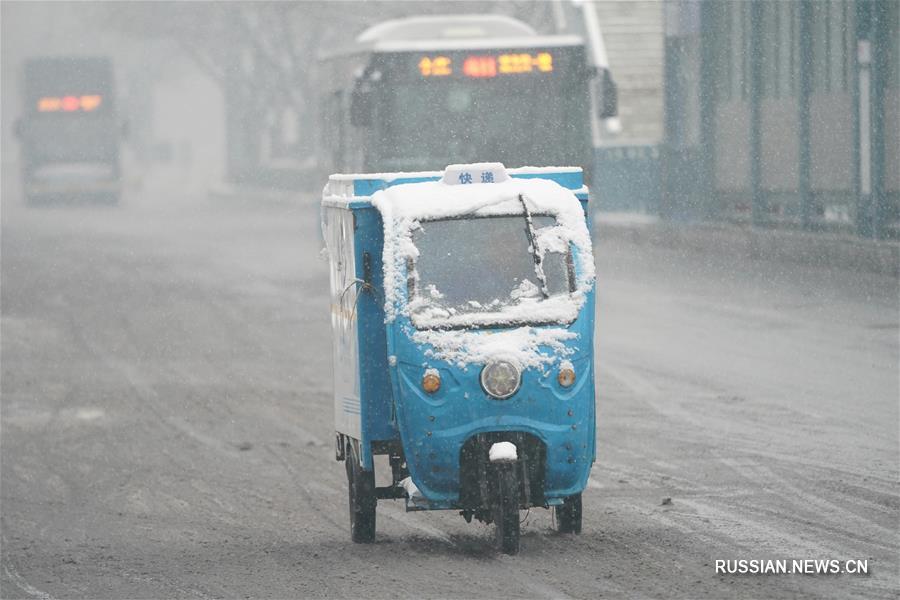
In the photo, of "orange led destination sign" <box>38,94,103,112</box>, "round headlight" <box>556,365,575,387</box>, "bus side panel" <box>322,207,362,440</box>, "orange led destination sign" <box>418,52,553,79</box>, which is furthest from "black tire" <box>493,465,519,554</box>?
"orange led destination sign" <box>38,94,103,112</box>

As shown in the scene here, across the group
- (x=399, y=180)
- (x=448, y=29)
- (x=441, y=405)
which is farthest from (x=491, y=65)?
(x=441, y=405)

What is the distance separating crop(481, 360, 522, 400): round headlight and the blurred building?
49.1 feet

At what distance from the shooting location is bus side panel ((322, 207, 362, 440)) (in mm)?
8320

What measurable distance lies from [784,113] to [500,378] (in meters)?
18.9

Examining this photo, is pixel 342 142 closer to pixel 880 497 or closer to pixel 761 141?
pixel 761 141

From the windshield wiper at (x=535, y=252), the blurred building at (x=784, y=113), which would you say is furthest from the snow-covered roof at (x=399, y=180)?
the blurred building at (x=784, y=113)

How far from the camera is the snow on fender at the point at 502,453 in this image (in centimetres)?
772

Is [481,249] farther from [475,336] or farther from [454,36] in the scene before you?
[454,36]

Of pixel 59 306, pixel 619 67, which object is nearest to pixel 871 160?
Answer: pixel 59 306

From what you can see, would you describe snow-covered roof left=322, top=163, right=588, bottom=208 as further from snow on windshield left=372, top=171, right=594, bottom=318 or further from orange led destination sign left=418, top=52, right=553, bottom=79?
orange led destination sign left=418, top=52, right=553, bottom=79

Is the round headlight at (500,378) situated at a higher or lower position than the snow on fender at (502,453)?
higher

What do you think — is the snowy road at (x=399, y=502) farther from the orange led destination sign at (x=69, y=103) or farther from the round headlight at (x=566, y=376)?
the orange led destination sign at (x=69, y=103)

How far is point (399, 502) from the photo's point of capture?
32.1 ft

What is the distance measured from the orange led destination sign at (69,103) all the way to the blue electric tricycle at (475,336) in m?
45.7
